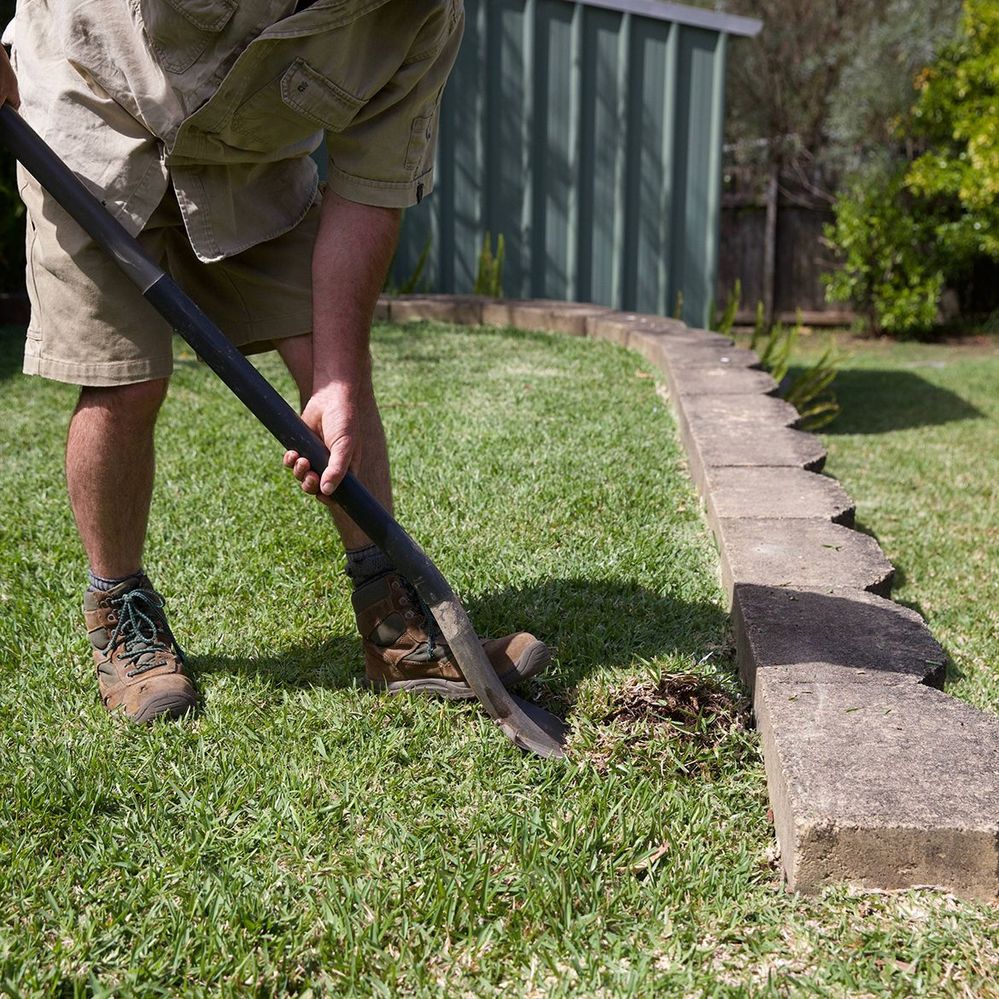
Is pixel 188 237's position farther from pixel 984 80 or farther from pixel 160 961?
pixel 984 80

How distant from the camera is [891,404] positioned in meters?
7.11

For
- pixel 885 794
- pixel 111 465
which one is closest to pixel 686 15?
pixel 111 465

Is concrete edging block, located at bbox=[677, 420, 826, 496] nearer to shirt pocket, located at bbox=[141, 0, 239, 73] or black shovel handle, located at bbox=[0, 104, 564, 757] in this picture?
black shovel handle, located at bbox=[0, 104, 564, 757]

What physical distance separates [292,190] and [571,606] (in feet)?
3.52

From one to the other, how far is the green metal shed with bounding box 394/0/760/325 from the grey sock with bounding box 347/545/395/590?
239 inches

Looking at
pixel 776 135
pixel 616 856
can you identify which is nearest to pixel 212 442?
pixel 616 856

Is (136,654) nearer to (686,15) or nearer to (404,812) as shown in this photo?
(404,812)

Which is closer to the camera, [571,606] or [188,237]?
[188,237]

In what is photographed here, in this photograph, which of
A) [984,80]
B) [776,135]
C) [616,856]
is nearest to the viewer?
[616,856]

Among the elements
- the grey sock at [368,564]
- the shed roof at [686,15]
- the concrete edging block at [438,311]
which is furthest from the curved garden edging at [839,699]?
the shed roof at [686,15]

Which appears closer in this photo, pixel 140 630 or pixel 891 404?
pixel 140 630

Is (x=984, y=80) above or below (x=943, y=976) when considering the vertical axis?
above

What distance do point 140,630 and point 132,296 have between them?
63 cm

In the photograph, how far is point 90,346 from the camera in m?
2.05
